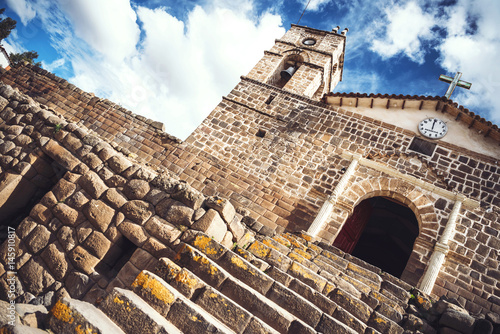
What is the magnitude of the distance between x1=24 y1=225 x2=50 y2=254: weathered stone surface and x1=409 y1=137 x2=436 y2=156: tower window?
28.8 ft

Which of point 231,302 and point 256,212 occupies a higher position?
point 256,212

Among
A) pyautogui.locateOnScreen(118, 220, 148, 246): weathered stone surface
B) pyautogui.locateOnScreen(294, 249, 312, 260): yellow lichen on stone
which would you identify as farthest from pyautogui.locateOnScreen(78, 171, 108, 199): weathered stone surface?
pyautogui.locateOnScreen(294, 249, 312, 260): yellow lichen on stone

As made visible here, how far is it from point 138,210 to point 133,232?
29 centimetres

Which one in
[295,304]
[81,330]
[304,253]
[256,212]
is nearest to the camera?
[81,330]

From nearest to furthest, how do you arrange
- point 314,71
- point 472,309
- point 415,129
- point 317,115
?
point 472,309
point 415,129
point 317,115
point 314,71

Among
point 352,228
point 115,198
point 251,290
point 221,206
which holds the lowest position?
point 115,198

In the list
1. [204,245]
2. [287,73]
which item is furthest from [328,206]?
[287,73]

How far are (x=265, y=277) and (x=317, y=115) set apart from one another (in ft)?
23.1

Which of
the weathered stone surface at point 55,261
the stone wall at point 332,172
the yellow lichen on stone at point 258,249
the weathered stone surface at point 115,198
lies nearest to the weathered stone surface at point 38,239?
the weathered stone surface at point 55,261

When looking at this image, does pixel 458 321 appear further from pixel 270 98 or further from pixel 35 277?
pixel 270 98

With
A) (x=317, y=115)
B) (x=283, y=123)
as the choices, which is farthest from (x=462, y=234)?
(x=283, y=123)

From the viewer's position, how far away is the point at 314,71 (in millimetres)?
10625

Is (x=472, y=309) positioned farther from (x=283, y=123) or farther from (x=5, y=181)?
(x=5, y=181)

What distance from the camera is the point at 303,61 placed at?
440 inches
